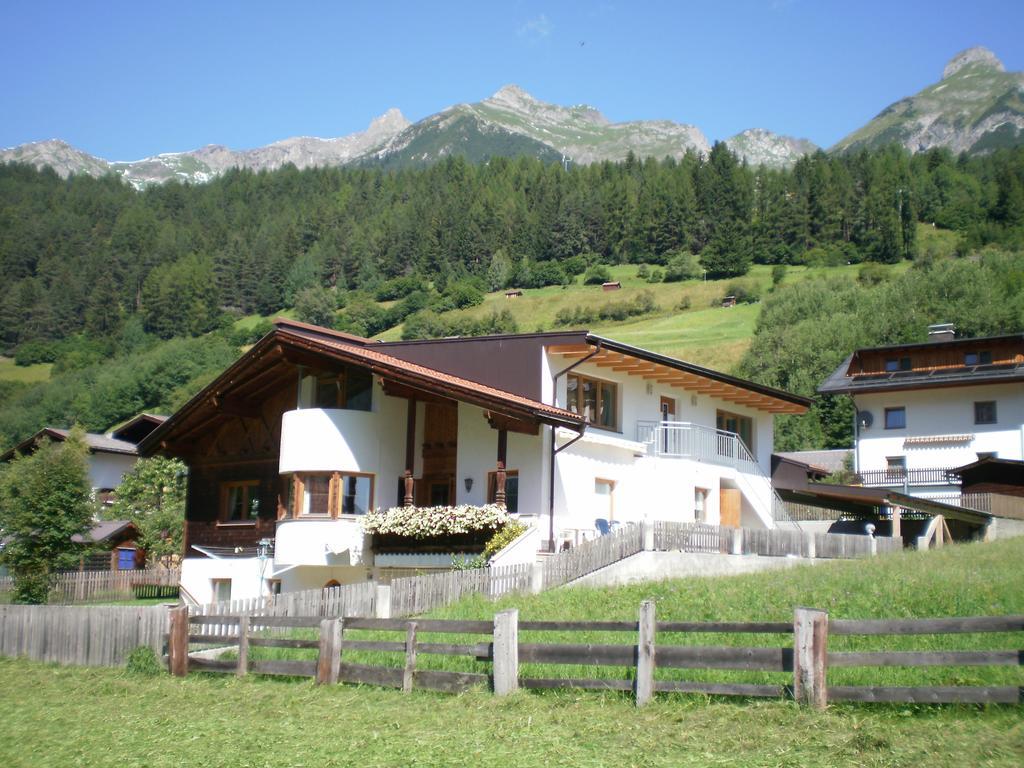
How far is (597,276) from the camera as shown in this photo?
14025 cm

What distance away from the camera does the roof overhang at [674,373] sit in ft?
94.7

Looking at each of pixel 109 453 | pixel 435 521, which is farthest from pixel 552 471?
pixel 109 453

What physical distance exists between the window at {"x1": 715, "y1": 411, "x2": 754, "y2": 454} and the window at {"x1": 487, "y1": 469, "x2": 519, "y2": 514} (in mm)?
11568

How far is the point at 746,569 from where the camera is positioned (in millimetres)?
26266

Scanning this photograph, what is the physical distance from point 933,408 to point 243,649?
4549 centimetres

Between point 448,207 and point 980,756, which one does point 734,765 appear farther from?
point 448,207

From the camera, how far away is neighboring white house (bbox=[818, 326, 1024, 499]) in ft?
171

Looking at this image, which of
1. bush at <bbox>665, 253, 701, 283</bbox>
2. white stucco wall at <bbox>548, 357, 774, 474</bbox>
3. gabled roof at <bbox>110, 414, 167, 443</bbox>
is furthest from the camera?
bush at <bbox>665, 253, 701, 283</bbox>

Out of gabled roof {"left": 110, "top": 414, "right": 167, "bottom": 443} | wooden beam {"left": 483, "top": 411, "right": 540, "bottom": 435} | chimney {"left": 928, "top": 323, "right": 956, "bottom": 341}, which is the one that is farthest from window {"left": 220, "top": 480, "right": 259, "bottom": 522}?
chimney {"left": 928, "top": 323, "right": 956, "bottom": 341}

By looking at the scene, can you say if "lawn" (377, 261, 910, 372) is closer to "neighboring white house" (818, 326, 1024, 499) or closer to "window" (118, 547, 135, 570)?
"neighboring white house" (818, 326, 1024, 499)

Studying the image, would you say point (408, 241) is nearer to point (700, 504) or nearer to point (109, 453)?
point (109, 453)

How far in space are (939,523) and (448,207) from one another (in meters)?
130

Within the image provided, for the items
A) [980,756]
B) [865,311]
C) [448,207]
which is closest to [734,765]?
[980,756]

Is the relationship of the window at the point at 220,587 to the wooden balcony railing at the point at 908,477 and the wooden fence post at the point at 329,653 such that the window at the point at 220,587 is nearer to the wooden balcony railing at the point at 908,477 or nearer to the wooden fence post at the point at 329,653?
the wooden fence post at the point at 329,653
